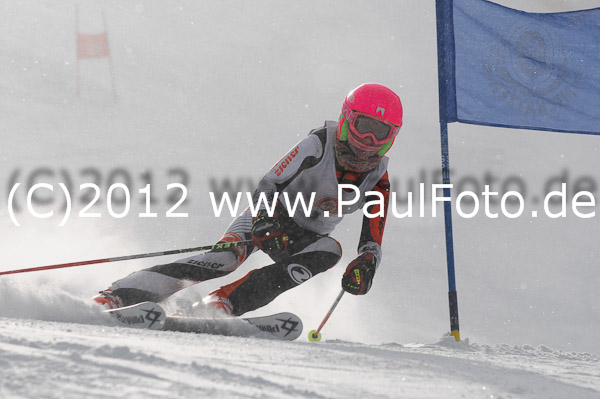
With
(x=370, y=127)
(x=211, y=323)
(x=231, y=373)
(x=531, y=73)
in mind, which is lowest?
(x=211, y=323)

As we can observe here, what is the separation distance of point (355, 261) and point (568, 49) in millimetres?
5192

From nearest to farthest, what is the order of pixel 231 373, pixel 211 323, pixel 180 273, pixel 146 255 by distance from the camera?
pixel 231 373
pixel 211 323
pixel 180 273
pixel 146 255

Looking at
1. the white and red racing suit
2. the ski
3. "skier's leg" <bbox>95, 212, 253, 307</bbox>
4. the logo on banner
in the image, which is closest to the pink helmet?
the white and red racing suit

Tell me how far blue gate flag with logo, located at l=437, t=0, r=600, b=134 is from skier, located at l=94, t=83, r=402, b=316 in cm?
217

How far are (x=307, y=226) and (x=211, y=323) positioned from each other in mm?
1599

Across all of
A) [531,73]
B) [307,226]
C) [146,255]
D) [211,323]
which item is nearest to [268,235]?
[307,226]

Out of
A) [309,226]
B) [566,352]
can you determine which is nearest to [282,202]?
[309,226]

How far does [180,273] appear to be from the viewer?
15.0ft

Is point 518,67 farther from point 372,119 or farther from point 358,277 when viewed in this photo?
point 358,277

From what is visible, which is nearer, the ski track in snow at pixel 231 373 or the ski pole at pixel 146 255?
the ski track in snow at pixel 231 373

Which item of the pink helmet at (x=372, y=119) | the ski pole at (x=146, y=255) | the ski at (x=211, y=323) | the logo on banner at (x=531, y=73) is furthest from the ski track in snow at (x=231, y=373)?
the logo on banner at (x=531, y=73)

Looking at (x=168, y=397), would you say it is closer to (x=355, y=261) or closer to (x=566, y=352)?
(x=355, y=261)

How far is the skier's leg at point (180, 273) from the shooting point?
14.0 feet

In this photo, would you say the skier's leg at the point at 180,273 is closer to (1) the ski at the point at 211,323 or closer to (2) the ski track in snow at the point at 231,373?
(1) the ski at the point at 211,323
